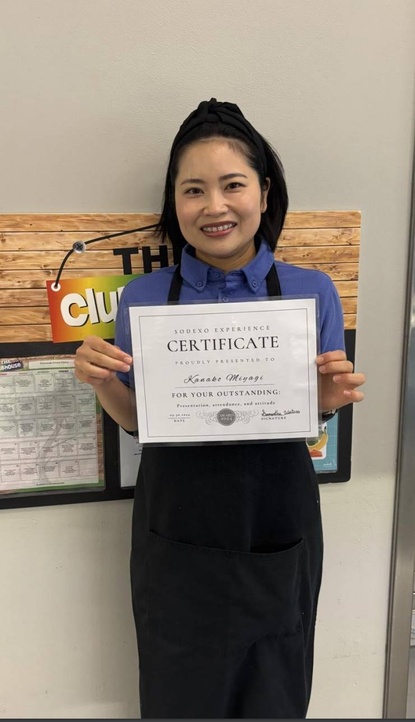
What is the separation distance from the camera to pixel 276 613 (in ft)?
2.91

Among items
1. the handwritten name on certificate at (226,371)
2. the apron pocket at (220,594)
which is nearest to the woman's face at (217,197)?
the handwritten name on certificate at (226,371)

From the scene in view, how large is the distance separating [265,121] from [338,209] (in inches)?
8.6

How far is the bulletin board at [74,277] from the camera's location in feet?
3.32

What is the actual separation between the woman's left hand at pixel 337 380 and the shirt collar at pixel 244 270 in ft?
0.55

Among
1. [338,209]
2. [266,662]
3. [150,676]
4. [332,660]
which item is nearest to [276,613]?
[266,662]

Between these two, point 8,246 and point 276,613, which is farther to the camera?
point 8,246

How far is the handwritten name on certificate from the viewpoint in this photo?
2.65ft

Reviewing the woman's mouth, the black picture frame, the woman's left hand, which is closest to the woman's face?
the woman's mouth

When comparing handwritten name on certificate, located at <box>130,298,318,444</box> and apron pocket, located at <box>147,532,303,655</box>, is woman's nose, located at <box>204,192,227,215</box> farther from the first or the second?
apron pocket, located at <box>147,532,303,655</box>

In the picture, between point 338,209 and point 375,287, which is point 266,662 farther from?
point 338,209

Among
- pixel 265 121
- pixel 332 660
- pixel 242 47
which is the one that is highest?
pixel 242 47

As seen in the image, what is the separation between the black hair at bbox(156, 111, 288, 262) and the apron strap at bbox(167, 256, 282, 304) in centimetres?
10

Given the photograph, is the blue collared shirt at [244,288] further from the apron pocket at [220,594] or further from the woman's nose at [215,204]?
the apron pocket at [220,594]

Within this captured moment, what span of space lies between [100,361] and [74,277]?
0.27 meters
